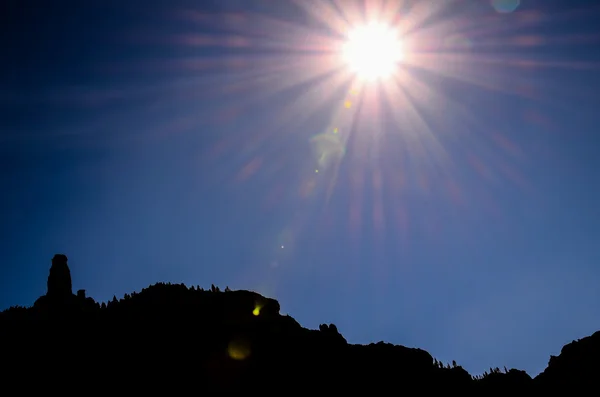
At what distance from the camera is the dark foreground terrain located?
39375mm

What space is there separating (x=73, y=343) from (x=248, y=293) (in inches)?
807

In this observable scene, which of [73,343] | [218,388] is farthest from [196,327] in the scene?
[73,343]

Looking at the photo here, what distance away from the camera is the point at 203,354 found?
43.2m

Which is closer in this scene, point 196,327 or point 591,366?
point 196,327

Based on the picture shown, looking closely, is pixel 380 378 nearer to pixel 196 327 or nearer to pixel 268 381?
pixel 268 381

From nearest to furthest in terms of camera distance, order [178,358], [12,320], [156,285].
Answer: [178,358], [12,320], [156,285]

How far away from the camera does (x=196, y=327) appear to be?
152 ft

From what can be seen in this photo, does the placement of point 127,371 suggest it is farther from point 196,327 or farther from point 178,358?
point 196,327

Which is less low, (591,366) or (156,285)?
(156,285)

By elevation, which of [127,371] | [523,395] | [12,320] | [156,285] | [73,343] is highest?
[156,285]

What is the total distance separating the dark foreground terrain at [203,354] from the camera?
39.4 metres

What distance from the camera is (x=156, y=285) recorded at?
51500mm

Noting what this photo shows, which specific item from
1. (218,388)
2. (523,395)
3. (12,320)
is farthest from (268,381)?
(523,395)

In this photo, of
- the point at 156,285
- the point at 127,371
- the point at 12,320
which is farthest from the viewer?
the point at 156,285
